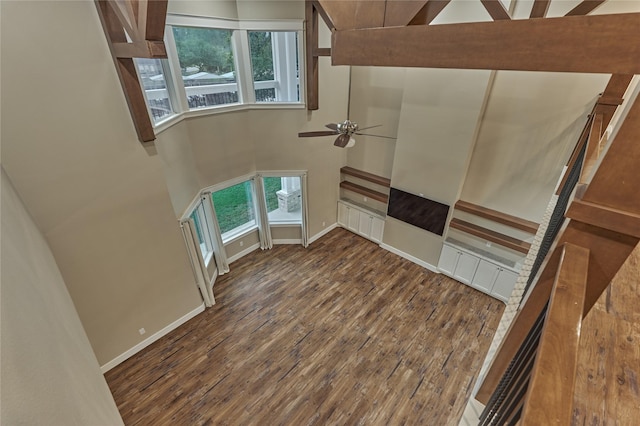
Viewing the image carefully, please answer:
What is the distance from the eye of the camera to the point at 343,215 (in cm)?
780

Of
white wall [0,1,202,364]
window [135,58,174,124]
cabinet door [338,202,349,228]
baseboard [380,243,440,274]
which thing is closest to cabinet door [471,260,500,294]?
baseboard [380,243,440,274]

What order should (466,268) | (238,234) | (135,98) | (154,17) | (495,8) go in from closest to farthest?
(495,8) < (154,17) < (135,98) < (466,268) < (238,234)

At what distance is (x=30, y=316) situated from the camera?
157 centimetres

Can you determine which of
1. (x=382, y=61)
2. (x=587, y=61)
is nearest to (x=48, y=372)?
(x=382, y=61)

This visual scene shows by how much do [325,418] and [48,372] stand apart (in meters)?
3.45

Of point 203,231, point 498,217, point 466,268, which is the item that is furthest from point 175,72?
point 466,268

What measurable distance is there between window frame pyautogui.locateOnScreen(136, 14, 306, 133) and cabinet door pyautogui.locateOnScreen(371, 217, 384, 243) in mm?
3282

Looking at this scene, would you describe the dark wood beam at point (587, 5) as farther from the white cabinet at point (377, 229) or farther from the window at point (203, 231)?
the window at point (203, 231)

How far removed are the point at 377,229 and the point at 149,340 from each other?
5.29m

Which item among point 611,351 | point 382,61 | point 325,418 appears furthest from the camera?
point 325,418

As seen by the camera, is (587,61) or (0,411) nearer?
(587,61)

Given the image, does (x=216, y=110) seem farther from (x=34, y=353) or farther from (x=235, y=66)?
(x=34, y=353)

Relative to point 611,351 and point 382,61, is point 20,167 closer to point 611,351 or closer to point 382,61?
point 382,61

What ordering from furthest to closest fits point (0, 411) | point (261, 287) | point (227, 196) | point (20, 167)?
point (227, 196)
point (261, 287)
point (20, 167)
point (0, 411)
